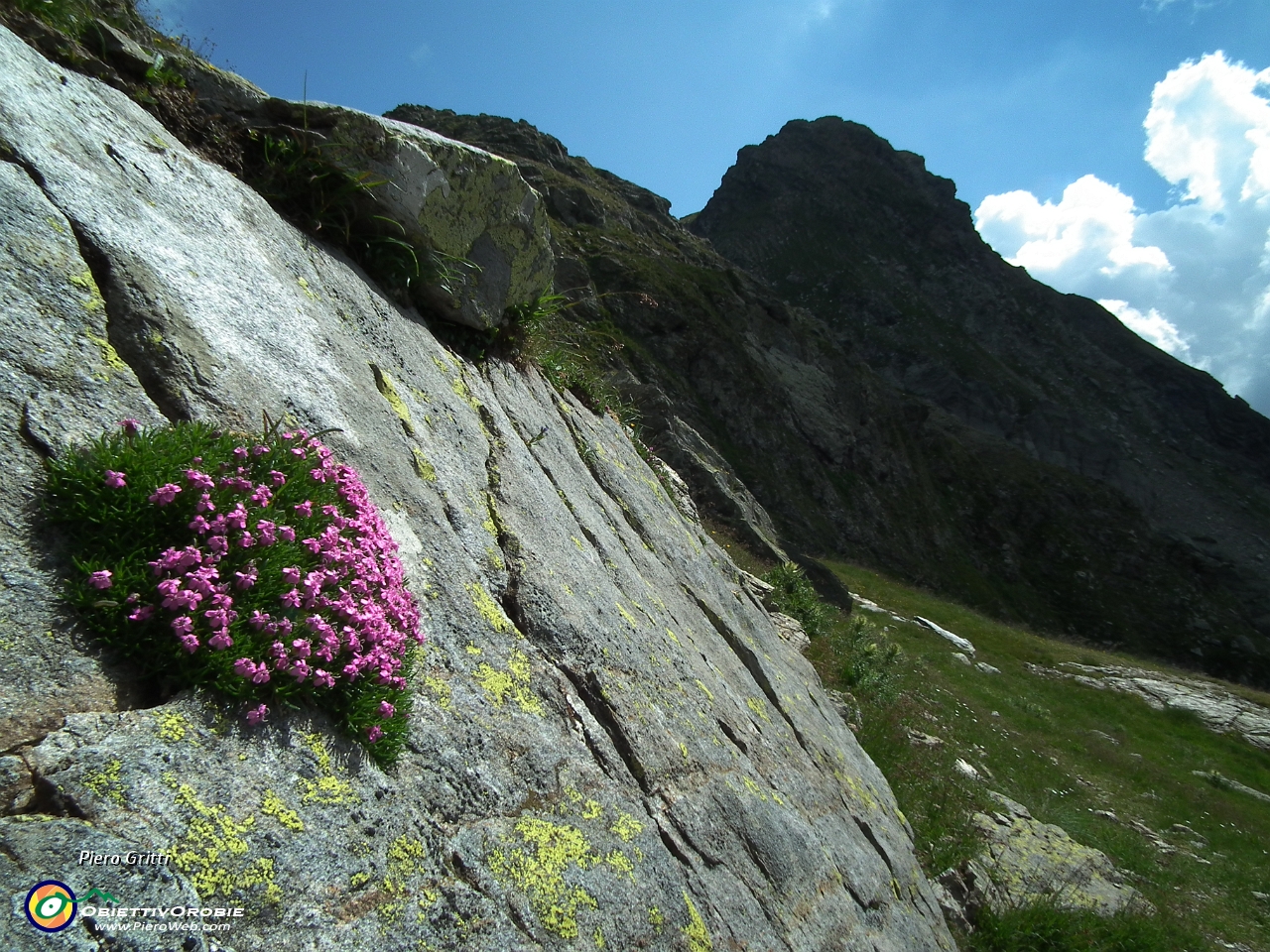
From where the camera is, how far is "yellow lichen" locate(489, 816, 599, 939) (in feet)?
11.7

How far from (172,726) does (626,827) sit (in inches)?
111

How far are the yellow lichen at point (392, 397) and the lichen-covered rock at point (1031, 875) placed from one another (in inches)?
371

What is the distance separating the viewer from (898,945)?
22.5 ft

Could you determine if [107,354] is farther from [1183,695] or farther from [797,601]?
[1183,695]

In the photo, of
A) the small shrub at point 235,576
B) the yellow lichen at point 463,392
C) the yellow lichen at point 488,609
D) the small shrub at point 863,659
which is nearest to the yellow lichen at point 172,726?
the small shrub at point 235,576

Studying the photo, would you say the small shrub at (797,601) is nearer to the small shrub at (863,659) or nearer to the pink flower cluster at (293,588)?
the small shrub at (863,659)

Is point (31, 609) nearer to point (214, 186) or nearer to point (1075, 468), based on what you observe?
point (214, 186)

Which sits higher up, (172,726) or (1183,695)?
(1183,695)

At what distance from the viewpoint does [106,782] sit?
246 centimetres

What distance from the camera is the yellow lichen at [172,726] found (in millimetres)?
2689

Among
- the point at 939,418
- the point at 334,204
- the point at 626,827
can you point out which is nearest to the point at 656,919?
the point at 626,827

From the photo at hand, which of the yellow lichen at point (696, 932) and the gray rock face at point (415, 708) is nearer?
the gray rock face at point (415, 708)

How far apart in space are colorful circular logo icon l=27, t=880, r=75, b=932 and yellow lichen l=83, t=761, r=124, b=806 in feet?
1.04

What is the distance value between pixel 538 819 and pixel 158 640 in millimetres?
2187
